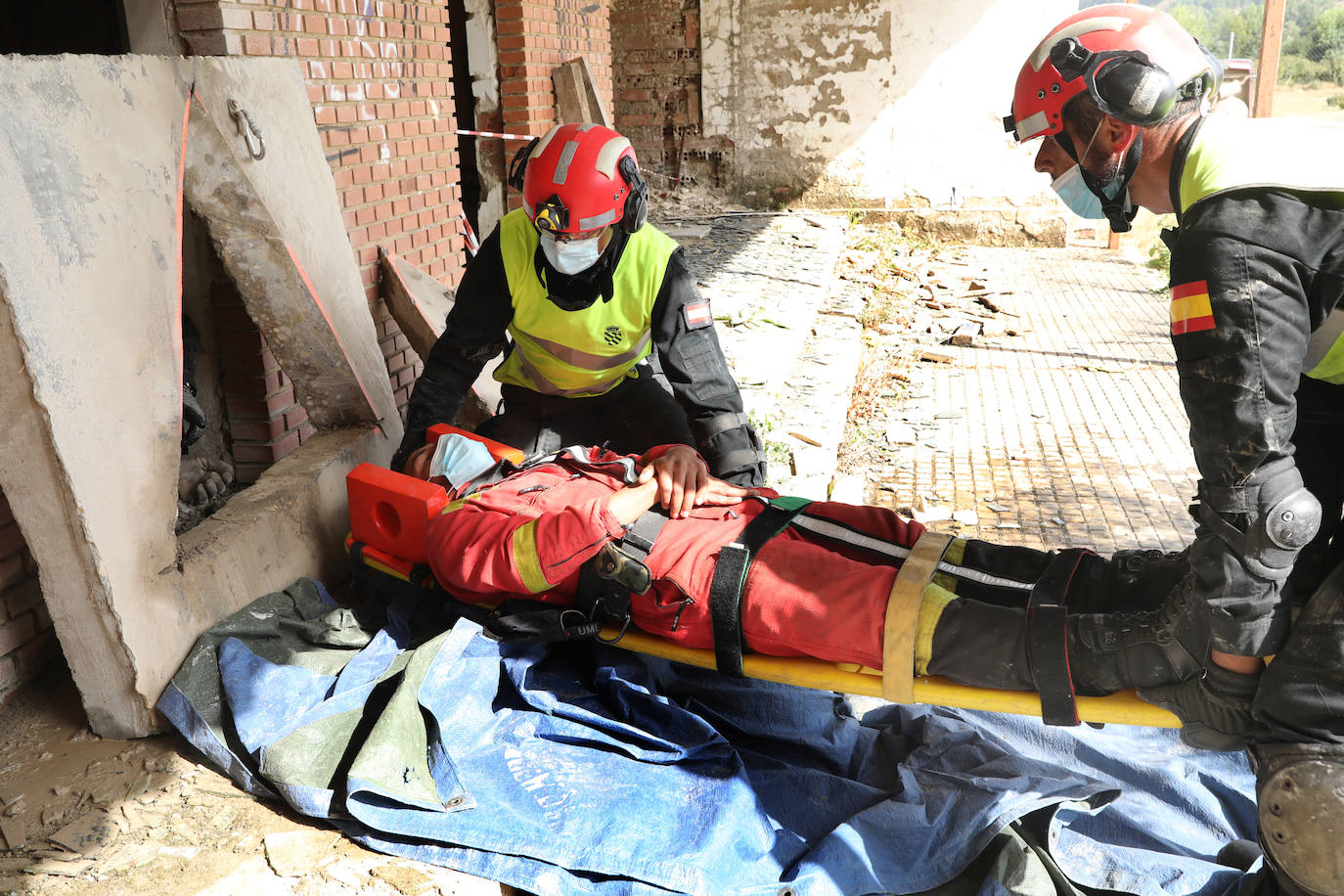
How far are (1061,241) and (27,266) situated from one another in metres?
11.7

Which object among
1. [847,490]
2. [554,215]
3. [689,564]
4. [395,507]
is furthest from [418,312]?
[689,564]

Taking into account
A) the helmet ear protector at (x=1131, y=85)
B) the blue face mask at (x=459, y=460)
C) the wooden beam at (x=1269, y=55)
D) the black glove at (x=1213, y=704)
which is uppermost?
the wooden beam at (x=1269, y=55)

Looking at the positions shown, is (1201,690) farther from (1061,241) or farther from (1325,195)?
(1061,241)

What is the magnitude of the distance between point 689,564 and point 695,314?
1206 millimetres

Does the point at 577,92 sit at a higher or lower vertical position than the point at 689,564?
higher

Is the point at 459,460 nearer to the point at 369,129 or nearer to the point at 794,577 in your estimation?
the point at 794,577

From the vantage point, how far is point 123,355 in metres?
2.74

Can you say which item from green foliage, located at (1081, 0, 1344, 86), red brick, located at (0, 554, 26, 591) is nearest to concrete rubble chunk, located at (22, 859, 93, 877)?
red brick, located at (0, 554, 26, 591)

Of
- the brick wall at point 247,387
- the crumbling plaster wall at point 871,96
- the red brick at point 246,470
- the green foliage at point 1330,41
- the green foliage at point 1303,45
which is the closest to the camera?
the brick wall at point 247,387

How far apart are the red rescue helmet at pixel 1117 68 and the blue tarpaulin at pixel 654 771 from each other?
1.64 m

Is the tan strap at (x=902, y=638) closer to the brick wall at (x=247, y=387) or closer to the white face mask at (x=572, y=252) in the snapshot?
the white face mask at (x=572, y=252)

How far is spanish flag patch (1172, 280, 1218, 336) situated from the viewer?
6.31ft

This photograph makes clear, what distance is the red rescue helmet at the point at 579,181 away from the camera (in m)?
3.28

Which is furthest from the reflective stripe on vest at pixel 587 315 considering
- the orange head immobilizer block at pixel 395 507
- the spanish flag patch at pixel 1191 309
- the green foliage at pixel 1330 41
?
the green foliage at pixel 1330 41
